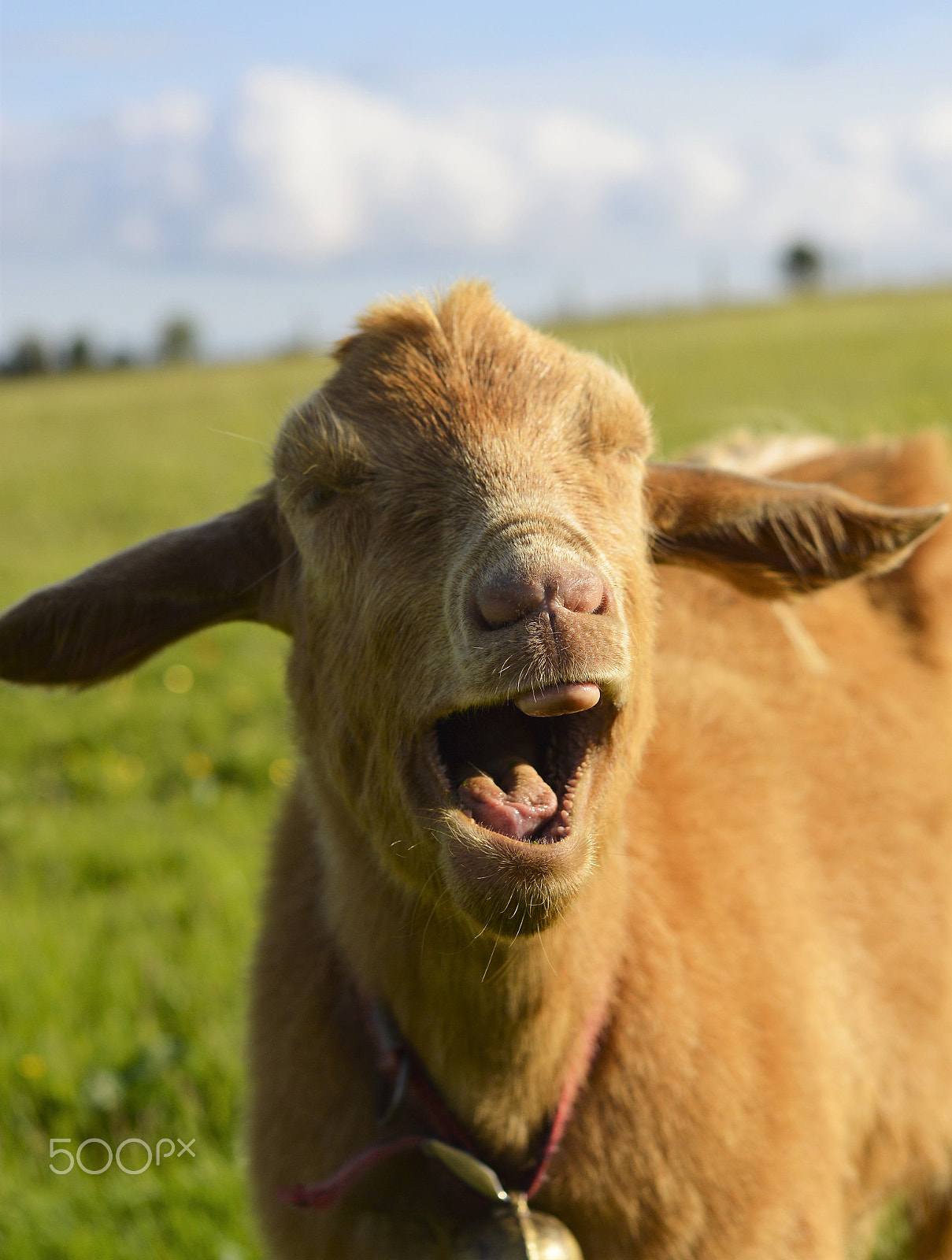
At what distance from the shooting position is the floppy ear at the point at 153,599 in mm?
2828

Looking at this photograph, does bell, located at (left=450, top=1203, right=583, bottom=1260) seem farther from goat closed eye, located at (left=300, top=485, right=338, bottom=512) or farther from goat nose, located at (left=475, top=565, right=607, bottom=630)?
goat closed eye, located at (left=300, top=485, right=338, bottom=512)

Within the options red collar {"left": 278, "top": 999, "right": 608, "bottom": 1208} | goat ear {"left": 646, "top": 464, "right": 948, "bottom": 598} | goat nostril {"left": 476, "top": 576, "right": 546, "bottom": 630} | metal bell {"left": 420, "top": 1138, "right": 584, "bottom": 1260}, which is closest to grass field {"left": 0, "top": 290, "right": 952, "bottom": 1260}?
goat ear {"left": 646, "top": 464, "right": 948, "bottom": 598}

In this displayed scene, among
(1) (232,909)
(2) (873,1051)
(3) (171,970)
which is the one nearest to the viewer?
(2) (873,1051)

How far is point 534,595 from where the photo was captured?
6.34ft

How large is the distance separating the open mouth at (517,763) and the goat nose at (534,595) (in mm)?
278

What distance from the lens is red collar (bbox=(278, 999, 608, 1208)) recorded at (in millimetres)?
2518

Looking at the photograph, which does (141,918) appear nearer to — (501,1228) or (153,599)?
(153,599)

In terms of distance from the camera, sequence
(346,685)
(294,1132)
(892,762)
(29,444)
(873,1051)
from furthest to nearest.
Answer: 1. (29,444)
2. (892,762)
3. (873,1051)
4. (294,1132)
5. (346,685)

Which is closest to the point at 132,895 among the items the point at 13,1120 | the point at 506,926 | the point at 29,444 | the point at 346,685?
the point at 13,1120

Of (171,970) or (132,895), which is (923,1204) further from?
(132,895)

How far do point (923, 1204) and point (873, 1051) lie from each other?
2.78 ft

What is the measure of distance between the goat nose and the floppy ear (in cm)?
100

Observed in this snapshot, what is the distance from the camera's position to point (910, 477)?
4.01m

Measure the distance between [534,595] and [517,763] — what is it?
1.45 feet
